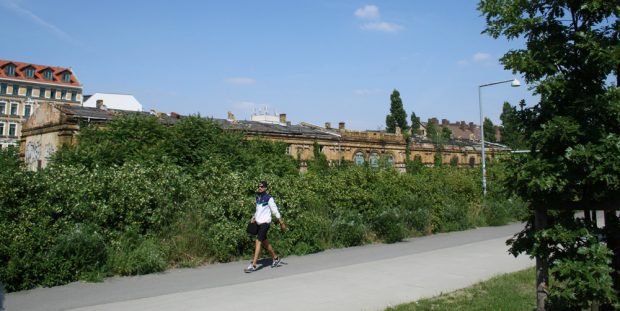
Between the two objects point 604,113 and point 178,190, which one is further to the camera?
point 178,190

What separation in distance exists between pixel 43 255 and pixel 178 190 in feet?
10.8

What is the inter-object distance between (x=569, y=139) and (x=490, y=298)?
367cm

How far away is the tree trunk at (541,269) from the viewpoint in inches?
209

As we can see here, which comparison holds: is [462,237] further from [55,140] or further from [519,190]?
[55,140]

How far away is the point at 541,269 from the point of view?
546 cm

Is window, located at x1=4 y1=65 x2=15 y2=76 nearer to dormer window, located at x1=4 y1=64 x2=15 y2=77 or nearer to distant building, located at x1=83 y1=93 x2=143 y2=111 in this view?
dormer window, located at x1=4 y1=64 x2=15 y2=77

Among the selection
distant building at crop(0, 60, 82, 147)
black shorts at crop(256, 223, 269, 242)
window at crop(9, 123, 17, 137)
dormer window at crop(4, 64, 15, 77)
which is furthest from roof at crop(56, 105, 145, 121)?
dormer window at crop(4, 64, 15, 77)

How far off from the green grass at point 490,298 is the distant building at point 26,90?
3665 inches

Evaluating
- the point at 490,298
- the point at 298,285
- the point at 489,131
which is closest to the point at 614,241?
the point at 490,298

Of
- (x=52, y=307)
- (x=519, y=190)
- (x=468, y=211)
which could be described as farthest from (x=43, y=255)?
(x=468, y=211)

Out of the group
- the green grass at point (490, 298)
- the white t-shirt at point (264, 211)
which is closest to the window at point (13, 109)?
the white t-shirt at point (264, 211)

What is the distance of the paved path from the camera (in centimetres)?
748

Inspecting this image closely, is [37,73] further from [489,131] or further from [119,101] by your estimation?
[489,131]

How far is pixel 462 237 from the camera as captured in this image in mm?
16094
